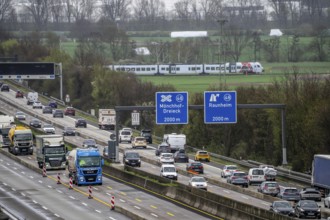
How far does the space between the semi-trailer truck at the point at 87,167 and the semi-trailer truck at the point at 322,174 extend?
14504 millimetres

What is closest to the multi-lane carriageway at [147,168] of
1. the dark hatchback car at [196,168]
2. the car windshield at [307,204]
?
the dark hatchback car at [196,168]

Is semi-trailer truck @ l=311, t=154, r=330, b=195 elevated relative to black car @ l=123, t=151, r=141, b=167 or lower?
elevated

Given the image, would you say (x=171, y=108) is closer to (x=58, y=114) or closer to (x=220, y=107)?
(x=220, y=107)

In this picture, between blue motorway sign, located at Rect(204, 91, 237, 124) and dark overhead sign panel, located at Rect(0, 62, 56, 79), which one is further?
dark overhead sign panel, located at Rect(0, 62, 56, 79)

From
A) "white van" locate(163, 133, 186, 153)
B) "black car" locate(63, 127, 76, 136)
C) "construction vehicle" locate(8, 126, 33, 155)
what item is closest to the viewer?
"construction vehicle" locate(8, 126, 33, 155)

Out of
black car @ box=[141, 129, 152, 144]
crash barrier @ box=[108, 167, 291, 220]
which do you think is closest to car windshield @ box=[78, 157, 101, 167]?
crash barrier @ box=[108, 167, 291, 220]

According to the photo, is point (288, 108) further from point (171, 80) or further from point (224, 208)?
point (171, 80)

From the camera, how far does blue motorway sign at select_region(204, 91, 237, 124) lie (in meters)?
78.2

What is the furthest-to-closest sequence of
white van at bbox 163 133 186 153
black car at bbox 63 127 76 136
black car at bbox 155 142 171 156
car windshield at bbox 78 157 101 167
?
1. black car at bbox 63 127 76 136
2. white van at bbox 163 133 186 153
3. black car at bbox 155 142 171 156
4. car windshield at bbox 78 157 101 167

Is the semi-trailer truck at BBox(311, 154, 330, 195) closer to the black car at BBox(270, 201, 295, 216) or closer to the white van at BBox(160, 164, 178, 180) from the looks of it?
the black car at BBox(270, 201, 295, 216)

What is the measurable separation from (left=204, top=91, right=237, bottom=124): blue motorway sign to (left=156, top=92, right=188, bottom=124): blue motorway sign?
1755 mm

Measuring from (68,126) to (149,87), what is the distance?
21670 mm

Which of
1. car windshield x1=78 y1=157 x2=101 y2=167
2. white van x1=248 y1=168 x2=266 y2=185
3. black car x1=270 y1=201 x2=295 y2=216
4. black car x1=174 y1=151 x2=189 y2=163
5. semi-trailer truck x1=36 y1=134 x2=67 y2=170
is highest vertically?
black car x1=270 y1=201 x2=295 y2=216

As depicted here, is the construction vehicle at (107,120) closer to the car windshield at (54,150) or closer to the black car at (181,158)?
the black car at (181,158)
